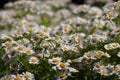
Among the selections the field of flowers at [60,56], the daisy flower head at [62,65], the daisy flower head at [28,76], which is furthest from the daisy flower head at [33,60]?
the daisy flower head at [62,65]

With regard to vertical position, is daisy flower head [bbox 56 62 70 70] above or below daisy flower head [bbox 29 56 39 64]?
below


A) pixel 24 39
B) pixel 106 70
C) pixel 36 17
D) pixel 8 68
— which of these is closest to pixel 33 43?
pixel 24 39

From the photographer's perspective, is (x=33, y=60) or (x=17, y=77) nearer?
(x=17, y=77)

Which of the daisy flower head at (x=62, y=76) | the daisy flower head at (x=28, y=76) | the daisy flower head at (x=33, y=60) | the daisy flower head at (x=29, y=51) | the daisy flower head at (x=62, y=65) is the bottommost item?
the daisy flower head at (x=62, y=76)

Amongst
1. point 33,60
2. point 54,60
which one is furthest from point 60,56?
point 33,60

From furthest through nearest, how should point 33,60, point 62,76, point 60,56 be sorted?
point 60,56 < point 33,60 < point 62,76

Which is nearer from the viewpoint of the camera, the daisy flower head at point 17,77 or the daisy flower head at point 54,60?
the daisy flower head at point 17,77

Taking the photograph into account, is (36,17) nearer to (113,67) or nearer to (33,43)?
(33,43)

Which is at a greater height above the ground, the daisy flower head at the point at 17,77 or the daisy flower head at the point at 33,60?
the daisy flower head at the point at 33,60

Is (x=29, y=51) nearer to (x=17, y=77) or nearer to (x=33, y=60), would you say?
(x=33, y=60)

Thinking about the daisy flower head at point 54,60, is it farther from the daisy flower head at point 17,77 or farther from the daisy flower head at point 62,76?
the daisy flower head at point 17,77

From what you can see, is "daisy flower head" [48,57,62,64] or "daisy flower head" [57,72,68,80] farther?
"daisy flower head" [48,57,62,64]

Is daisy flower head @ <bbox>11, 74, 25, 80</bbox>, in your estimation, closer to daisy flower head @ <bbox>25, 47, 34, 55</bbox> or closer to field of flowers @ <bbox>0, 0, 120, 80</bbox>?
field of flowers @ <bbox>0, 0, 120, 80</bbox>

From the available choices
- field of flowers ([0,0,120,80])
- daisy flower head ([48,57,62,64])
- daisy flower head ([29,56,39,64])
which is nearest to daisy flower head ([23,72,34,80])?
field of flowers ([0,0,120,80])
